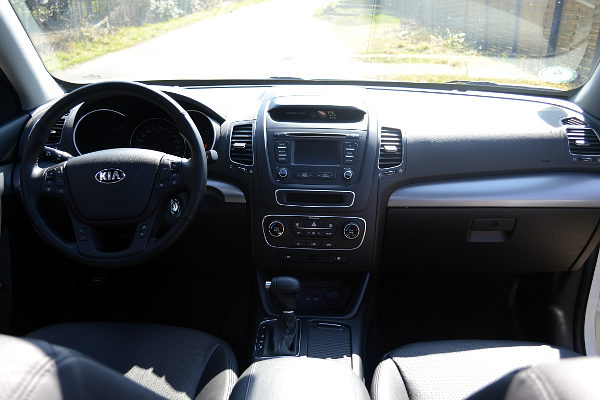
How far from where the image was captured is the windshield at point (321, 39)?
9.34 feet

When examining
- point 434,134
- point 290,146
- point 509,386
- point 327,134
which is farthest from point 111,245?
point 509,386

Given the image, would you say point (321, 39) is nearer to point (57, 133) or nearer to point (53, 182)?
point (57, 133)

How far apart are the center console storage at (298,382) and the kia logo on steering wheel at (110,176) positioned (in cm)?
93

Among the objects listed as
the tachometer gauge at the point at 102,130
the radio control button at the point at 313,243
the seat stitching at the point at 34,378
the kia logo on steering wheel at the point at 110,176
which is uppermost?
the seat stitching at the point at 34,378

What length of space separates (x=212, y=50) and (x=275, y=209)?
39.9 inches

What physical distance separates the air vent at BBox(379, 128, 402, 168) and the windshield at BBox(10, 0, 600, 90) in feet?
1.75

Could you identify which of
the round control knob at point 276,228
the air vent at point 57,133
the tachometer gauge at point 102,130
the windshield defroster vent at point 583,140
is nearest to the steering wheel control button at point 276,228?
the round control knob at point 276,228

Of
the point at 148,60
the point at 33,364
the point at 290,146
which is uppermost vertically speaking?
the point at 33,364

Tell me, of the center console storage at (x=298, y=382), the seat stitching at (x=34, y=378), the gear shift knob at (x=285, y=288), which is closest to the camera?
the seat stitching at (x=34, y=378)

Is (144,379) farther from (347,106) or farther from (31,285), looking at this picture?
(347,106)

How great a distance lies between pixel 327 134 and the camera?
8.55 ft

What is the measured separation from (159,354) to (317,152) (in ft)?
3.52

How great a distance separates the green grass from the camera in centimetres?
306

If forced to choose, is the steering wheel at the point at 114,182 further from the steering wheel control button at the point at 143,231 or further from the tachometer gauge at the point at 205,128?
the tachometer gauge at the point at 205,128
